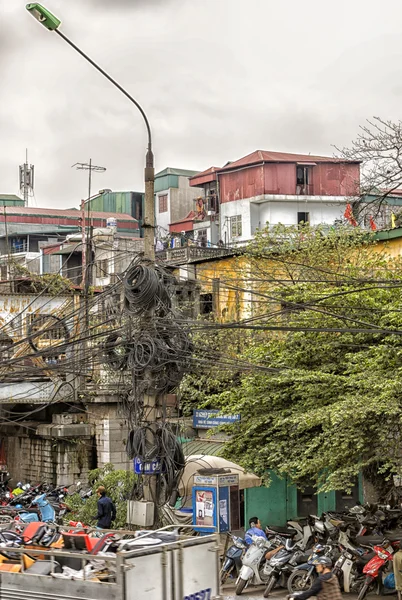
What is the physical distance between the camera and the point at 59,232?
67000 millimetres

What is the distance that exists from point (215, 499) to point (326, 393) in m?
3.23

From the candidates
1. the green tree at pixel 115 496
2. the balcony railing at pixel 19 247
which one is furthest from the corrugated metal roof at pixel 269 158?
the green tree at pixel 115 496

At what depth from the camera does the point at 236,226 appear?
5625cm

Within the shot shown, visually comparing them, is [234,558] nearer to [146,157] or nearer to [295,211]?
[146,157]

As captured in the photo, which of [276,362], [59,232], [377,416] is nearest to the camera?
[377,416]

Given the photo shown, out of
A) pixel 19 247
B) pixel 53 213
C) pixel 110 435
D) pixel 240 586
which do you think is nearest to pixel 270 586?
pixel 240 586

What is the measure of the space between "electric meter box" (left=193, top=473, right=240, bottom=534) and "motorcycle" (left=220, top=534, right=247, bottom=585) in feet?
1.92

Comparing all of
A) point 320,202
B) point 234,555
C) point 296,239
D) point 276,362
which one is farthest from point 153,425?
point 320,202

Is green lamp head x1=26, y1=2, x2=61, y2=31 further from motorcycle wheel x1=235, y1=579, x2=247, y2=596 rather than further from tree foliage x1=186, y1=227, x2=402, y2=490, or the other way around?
motorcycle wheel x1=235, y1=579, x2=247, y2=596

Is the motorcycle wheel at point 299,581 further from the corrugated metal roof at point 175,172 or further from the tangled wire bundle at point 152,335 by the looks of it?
the corrugated metal roof at point 175,172

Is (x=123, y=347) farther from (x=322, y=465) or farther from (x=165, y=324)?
(x=322, y=465)

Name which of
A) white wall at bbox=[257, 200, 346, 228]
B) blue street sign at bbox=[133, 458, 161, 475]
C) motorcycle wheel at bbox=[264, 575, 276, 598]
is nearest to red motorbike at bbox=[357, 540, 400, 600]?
motorcycle wheel at bbox=[264, 575, 276, 598]

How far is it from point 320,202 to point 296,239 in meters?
23.2

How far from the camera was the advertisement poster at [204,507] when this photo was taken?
18.5 meters
